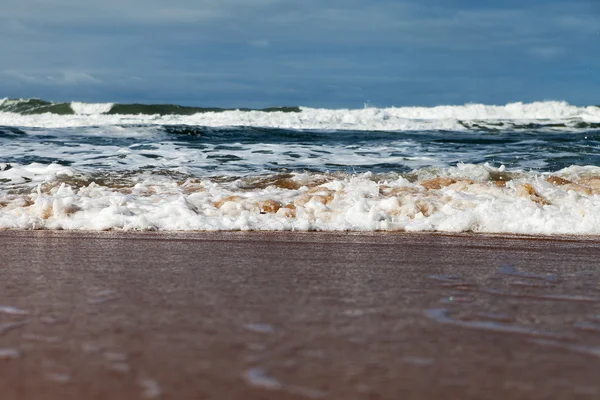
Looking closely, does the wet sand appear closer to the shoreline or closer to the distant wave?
the shoreline

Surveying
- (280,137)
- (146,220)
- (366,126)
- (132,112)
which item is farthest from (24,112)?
(146,220)

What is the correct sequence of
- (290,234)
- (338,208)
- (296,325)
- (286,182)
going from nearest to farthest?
(296,325) < (290,234) < (338,208) < (286,182)

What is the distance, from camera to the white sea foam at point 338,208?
16.5 feet

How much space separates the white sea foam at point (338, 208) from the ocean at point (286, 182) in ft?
0.03

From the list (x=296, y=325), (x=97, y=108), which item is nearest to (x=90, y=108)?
(x=97, y=108)

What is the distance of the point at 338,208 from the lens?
5492 mm

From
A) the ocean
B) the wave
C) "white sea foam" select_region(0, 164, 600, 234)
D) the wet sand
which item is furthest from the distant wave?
the wet sand

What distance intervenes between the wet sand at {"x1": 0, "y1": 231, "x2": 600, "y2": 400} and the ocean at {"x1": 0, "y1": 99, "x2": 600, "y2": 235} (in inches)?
57.4

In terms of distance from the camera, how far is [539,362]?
1.64 meters

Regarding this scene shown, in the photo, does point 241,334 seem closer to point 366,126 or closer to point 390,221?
point 390,221

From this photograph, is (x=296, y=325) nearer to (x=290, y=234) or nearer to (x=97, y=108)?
(x=290, y=234)

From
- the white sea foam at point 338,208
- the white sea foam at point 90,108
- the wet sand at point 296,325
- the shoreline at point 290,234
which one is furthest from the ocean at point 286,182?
the white sea foam at point 90,108

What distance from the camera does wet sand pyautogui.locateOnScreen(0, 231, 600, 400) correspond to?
1468 millimetres

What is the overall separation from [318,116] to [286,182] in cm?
2122
